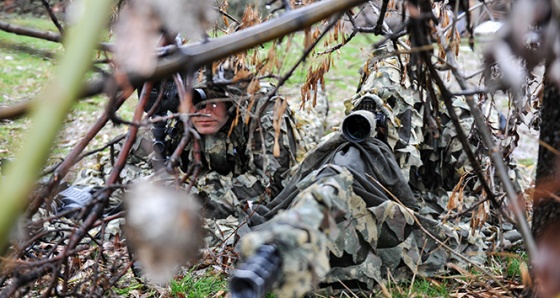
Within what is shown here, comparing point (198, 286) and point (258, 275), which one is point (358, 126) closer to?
point (198, 286)

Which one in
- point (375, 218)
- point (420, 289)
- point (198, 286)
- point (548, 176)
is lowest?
point (420, 289)

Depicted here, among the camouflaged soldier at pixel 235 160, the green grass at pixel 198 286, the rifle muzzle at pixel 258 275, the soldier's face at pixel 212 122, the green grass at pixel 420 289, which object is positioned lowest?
the green grass at pixel 420 289

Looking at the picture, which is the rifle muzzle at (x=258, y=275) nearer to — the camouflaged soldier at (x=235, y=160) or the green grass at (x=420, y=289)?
the green grass at (x=420, y=289)

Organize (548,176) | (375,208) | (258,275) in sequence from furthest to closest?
(375,208) < (548,176) < (258,275)

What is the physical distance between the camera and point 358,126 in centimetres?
273

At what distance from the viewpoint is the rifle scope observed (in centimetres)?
268

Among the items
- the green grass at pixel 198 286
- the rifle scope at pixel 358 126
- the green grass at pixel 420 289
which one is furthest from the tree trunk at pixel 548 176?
the green grass at pixel 198 286

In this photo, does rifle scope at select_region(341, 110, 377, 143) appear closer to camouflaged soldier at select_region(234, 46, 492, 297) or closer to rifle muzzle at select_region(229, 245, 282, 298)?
camouflaged soldier at select_region(234, 46, 492, 297)

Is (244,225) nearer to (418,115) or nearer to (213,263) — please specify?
(213,263)

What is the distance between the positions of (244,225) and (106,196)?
4.99 ft

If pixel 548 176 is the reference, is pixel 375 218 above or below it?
below

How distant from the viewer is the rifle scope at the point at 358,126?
2.68 metres

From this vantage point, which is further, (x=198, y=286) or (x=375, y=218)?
(x=198, y=286)

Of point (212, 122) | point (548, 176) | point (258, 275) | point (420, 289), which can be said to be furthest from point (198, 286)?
point (548, 176)
